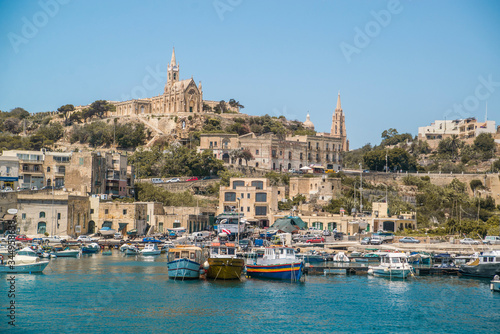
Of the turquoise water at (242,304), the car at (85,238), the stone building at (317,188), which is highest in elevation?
the stone building at (317,188)

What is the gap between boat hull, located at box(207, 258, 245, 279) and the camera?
146 feet

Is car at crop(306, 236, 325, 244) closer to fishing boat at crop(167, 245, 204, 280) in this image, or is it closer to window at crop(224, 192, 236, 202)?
window at crop(224, 192, 236, 202)

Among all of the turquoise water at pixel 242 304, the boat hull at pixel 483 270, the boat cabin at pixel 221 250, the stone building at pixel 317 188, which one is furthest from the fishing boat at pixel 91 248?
the stone building at pixel 317 188

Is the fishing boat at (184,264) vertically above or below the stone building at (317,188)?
below

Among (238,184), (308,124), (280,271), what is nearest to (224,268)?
(280,271)

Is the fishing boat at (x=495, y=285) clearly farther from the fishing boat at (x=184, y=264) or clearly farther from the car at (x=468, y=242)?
the car at (x=468, y=242)

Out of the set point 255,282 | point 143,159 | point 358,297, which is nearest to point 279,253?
point 255,282

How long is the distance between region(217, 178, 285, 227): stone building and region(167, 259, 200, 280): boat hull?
112ft

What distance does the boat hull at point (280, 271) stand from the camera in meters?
45.2

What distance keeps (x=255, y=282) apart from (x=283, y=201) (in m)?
42.0

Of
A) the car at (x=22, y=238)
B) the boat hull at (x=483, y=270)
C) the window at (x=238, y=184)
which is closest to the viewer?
the boat hull at (x=483, y=270)

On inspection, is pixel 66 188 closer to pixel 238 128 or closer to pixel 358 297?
pixel 358 297

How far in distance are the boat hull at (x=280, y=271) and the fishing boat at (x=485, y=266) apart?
13.3m

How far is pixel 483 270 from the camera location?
1925 inches
